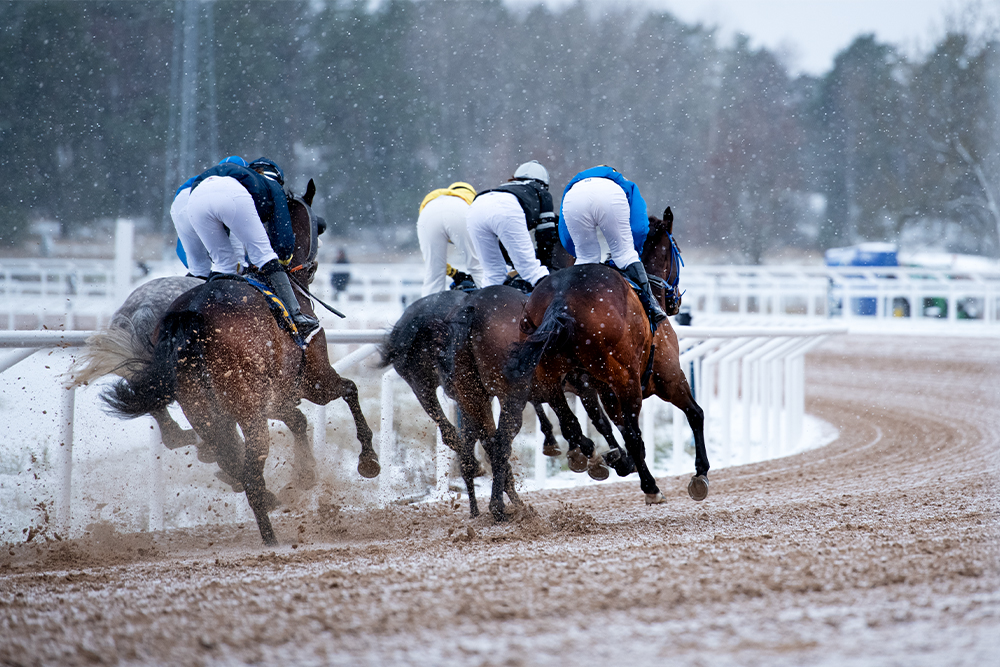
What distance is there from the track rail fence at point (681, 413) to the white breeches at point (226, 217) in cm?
69

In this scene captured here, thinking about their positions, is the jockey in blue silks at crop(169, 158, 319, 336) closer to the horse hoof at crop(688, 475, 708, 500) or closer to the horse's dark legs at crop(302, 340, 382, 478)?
the horse's dark legs at crop(302, 340, 382, 478)

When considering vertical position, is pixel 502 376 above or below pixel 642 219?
below

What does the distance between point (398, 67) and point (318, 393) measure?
916 inches

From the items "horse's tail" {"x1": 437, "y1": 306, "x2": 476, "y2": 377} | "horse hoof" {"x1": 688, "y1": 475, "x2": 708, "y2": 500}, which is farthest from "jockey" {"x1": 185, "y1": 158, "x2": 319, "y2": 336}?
"horse hoof" {"x1": 688, "y1": 475, "x2": 708, "y2": 500}

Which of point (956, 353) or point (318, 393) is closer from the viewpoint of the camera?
point (318, 393)

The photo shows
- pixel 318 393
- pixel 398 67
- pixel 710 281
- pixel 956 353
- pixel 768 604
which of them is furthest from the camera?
pixel 398 67

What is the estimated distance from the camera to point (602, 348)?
4.23 meters

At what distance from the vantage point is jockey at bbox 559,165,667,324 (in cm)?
452

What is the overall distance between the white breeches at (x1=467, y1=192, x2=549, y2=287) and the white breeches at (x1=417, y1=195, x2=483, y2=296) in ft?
1.60

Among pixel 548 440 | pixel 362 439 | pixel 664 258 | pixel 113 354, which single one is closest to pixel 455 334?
pixel 362 439

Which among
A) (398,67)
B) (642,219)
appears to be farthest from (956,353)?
(398,67)

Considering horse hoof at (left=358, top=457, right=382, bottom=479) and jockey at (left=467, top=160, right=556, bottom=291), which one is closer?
horse hoof at (left=358, top=457, right=382, bottom=479)

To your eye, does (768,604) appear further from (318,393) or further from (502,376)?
(318,393)

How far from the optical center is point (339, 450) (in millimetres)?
5148
